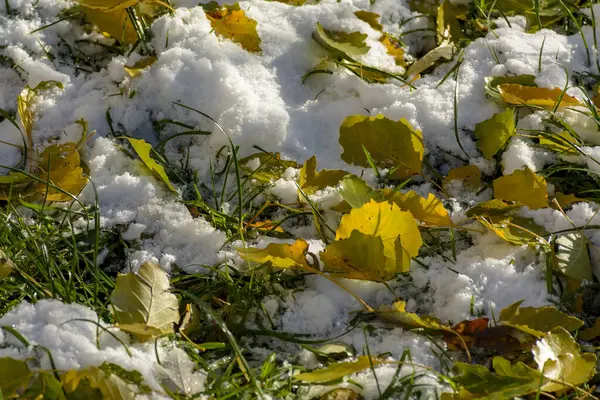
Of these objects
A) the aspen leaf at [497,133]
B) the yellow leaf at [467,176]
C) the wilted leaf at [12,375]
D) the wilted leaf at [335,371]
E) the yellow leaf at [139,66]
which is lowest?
the yellow leaf at [467,176]

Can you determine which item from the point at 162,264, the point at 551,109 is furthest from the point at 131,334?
the point at 551,109

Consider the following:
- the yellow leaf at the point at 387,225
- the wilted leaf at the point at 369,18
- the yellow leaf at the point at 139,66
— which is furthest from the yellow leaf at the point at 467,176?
the yellow leaf at the point at 139,66

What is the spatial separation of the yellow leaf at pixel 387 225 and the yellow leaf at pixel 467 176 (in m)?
0.34

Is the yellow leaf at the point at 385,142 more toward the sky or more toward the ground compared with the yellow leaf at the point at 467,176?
more toward the sky

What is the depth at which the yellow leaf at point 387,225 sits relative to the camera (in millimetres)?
1397

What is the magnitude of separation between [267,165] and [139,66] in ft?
1.57

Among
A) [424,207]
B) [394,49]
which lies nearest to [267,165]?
[424,207]

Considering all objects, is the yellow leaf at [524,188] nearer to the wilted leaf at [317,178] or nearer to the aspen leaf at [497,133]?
the aspen leaf at [497,133]

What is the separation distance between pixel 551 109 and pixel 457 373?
0.81 meters

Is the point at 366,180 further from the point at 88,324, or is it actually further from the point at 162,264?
the point at 88,324

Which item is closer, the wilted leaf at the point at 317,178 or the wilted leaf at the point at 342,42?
the wilted leaf at the point at 317,178

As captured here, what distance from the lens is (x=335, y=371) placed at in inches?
48.3

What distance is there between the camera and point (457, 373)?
1309mm

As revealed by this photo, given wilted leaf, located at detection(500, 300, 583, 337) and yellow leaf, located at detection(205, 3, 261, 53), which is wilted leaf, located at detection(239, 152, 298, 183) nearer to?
yellow leaf, located at detection(205, 3, 261, 53)
